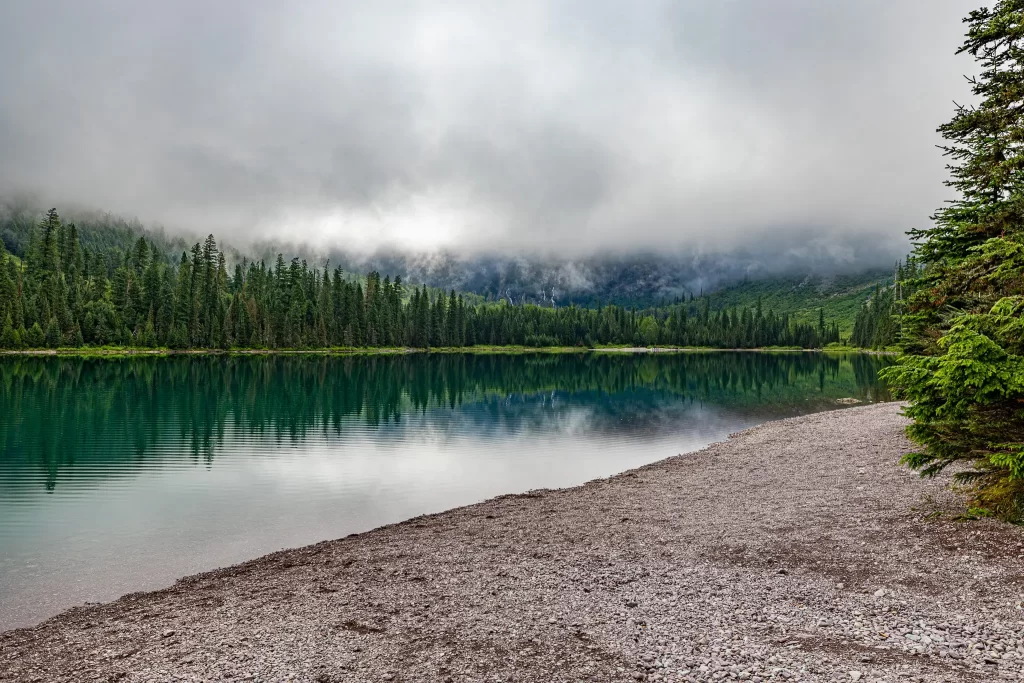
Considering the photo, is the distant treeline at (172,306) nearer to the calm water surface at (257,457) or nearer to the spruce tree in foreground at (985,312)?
the calm water surface at (257,457)

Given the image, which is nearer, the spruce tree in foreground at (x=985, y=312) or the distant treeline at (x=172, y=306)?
the spruce tree in foreground at (x=985, y=312)

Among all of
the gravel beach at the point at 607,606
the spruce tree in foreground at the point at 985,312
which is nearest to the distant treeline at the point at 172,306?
the gravel beach at the point at 607,606

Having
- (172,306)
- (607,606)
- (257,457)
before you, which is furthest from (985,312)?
(172,306)

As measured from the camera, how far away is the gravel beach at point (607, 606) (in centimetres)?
933

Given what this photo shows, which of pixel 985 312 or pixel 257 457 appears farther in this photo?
pixel 257 457

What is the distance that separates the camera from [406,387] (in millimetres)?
80000

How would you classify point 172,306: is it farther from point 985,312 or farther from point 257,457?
point 985,312

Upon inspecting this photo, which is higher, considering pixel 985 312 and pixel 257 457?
pixel 985 312

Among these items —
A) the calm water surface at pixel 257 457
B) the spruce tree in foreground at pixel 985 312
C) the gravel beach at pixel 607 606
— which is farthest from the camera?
the calm water surface at pixel 257 457

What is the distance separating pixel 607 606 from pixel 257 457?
89.6 ft

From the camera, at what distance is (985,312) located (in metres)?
14.6

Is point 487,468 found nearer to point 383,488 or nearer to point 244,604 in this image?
point 383,488

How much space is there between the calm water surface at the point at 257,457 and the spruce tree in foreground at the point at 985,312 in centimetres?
1716

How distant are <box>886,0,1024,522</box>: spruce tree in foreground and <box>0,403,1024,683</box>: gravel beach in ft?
6.42
